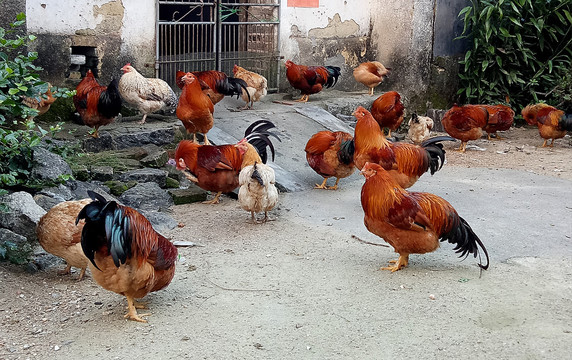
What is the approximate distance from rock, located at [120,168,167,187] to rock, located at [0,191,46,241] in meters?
2.07

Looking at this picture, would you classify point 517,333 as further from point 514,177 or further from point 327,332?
point 514,177

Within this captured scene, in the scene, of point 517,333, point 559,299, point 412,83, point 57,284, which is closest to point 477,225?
point 559,299

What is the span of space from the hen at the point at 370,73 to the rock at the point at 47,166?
688 cm

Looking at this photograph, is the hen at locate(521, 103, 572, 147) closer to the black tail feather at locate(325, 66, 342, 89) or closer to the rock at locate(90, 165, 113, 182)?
the black tail feather at locate(325, 66, 342, 89)

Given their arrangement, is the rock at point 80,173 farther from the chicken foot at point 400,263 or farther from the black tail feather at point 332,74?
the black tail feather at point 332,74

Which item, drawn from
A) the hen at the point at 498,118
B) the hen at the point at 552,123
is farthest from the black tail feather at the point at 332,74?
the hen at the point at 552,123

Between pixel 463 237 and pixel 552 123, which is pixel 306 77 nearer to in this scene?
pixel 552 123

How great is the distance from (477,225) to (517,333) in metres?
2.54

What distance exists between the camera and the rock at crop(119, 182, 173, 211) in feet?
22.5

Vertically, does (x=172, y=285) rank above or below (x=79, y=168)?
below

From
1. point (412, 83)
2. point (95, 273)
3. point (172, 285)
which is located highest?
point (412, 83)

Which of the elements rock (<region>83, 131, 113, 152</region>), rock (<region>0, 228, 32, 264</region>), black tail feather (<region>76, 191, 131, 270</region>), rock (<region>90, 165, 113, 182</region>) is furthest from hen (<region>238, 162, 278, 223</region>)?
rock (<region>83, 131, 113, 152</region>)

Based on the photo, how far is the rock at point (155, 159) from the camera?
797 cm

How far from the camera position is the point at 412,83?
12.5 metres
